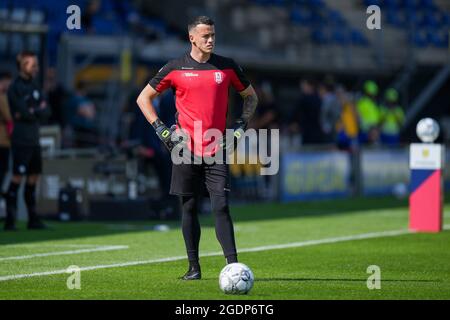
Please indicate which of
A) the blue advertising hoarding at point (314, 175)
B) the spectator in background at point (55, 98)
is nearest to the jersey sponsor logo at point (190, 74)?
the spectator in background at point (55, 98)

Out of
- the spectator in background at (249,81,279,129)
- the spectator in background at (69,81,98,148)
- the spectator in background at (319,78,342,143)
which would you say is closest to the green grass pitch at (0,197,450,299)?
the spectator in background at (69,81,98,148)

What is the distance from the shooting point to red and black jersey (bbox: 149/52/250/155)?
10.7 m

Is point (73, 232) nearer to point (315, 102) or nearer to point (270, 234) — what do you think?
point (270, 234)

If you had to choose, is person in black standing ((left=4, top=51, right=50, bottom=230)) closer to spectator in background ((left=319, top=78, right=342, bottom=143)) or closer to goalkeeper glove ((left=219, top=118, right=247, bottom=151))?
goalkeeper glove ((left=219, top=118, right=247, bottom=151))

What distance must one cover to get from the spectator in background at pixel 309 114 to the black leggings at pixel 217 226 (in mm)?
14065

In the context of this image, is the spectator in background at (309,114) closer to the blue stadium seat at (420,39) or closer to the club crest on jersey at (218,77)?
the blue stadium seat at (420,39)

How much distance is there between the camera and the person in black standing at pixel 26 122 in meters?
→ 16.3

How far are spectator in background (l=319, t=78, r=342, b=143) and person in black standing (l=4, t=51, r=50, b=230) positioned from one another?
33.4 ft

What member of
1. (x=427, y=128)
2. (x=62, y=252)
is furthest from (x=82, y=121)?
(x=62, y=252)

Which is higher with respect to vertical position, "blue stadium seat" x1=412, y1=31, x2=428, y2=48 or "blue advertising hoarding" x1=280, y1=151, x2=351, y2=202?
"blue stadium seat" x1=412, y1=31, x2=428, y2=48

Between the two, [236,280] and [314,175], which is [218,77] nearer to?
[236,280]
